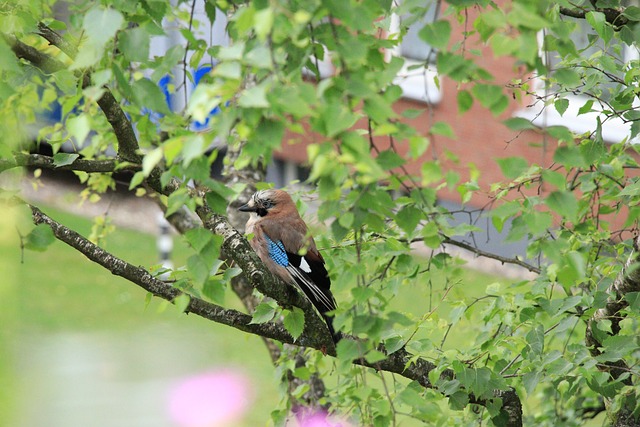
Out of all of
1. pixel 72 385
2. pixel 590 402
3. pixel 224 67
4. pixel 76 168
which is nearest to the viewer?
pixel 224 67

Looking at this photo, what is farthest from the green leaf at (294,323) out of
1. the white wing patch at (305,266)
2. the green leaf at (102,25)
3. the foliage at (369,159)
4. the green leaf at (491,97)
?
the green leaf at (102,25)

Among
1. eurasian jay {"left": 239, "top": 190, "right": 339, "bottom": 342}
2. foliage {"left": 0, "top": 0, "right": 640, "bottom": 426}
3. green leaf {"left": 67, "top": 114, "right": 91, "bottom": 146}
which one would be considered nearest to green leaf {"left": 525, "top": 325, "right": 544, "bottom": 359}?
foliage {"left": 0, "top": 0, "right": 640, "bottom": 426}

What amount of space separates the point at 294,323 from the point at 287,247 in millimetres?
1051

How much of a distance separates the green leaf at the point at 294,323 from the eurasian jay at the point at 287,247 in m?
0.31

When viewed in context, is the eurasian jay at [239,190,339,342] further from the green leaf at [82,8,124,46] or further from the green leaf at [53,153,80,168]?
the green leaf at [82,8,124,46]

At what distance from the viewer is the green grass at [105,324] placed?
32.8 feet

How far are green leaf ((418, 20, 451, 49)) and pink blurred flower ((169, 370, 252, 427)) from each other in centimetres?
634

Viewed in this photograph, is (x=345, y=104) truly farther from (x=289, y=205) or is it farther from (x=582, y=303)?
(x=289, y=205)

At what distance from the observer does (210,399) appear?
A: 9.50m

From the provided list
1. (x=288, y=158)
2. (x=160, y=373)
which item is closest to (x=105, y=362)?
(x=160, y=373)

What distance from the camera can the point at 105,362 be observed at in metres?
10.7

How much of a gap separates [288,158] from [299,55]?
1317cm

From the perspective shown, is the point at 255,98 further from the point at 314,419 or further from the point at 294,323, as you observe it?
the point at 314,419

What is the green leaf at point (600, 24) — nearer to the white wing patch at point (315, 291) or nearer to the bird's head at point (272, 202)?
the white wing patch at point (315, 291)
